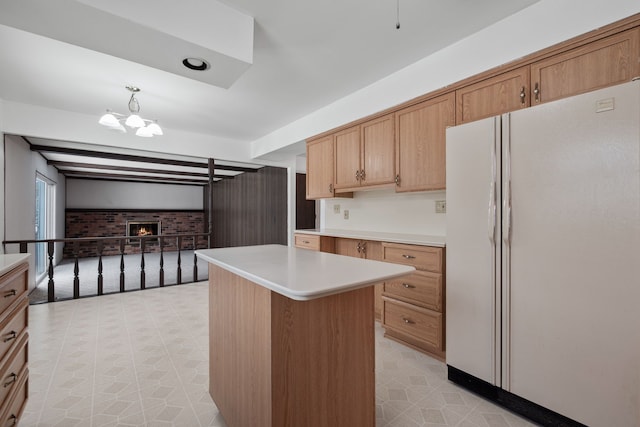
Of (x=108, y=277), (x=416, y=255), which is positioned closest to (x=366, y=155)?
(x=416, y=255)

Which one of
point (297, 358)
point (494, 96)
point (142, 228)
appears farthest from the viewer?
point (142, 228)

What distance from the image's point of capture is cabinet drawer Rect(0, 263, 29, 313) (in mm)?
1238

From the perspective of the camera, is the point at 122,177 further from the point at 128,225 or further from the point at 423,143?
the point at 423,143

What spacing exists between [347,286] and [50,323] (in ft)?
11.8

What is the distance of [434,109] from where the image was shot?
2430 mm

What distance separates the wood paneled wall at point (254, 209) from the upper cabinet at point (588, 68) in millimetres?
4313

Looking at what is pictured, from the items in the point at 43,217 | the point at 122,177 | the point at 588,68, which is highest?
the point at 122,177

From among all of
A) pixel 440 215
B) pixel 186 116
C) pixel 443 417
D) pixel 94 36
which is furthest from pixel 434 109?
pixel 186 116

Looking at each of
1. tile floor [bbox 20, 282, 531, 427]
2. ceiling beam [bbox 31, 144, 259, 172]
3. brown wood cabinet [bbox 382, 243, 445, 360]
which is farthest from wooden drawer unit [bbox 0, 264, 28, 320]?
ceiling beam [bbox 31, 144, 259, 172]

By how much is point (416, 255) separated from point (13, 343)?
2.44 metres

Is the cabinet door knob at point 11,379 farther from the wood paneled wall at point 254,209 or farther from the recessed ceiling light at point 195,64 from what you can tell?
the wood paneled wall at point 254,209

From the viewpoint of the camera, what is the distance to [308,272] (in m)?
1.14

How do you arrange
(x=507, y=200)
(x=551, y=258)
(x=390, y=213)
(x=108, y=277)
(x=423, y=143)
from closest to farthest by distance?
(x=551, y=258) → (x=507, y=200) → (x=423, y=143) → (x=390, y=213) → (x=108, y=277)

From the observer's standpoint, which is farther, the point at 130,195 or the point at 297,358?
the point at 130,195
